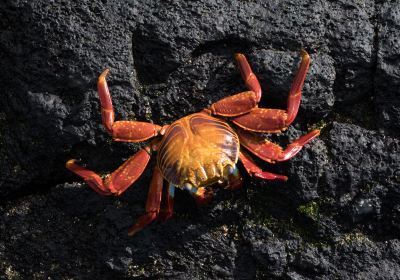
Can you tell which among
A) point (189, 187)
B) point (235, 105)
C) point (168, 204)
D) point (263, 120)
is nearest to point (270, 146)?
point (263, 120)

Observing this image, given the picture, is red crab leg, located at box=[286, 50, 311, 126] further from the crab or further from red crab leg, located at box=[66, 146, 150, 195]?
red crab leg, located at box=[66, 146, 150, 195]

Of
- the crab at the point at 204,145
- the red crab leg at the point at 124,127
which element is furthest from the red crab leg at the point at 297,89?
the red crab leg at the point at 124,127

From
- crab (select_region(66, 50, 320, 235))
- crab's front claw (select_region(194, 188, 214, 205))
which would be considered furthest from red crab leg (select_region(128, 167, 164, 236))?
crab's front claw (select_region(194, 188, 214, 205))

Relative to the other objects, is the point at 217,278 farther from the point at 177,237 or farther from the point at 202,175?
the point at 202,175

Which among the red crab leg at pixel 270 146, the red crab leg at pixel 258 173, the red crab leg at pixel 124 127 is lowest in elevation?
the red crab leg at pixel 258 173

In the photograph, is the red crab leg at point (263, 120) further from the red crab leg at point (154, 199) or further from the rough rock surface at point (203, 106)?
the red crab leg at point (154, 199)

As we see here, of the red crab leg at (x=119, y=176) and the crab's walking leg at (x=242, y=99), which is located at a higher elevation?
the crab's walking leg at (x=242, y=99)

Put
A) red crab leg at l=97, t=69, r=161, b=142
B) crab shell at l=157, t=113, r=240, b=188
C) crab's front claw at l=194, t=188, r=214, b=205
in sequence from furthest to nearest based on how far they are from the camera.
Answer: crab's front claw at l=194, t=188, r=214, b=205 < red crab leg at l=97, t=69, r=161, b=142 < crab shell at l=157, t=113, r=240, b=188

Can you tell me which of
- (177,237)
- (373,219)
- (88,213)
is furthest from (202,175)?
(373,219)
